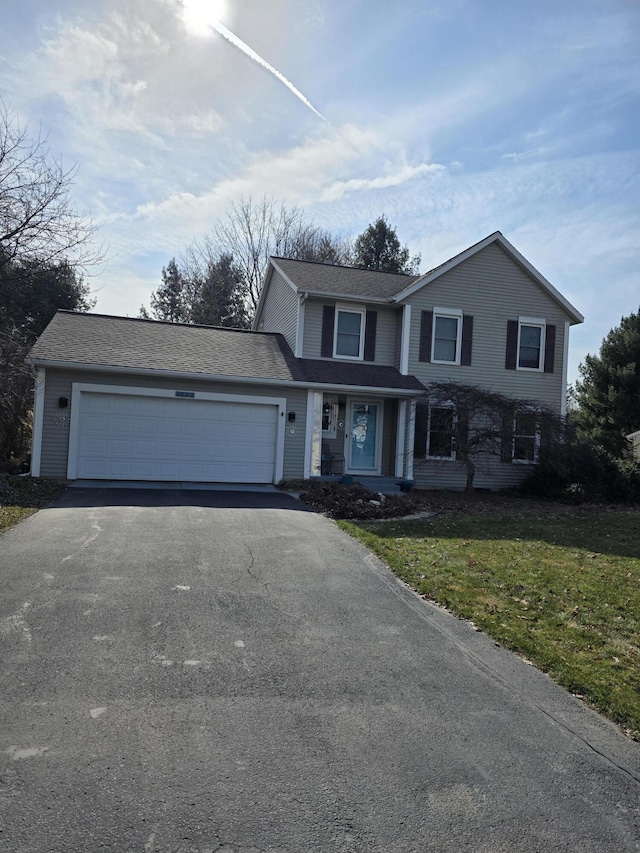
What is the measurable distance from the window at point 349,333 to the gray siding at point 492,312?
151 cm

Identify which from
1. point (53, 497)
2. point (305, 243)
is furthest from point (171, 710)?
point (305, 243)

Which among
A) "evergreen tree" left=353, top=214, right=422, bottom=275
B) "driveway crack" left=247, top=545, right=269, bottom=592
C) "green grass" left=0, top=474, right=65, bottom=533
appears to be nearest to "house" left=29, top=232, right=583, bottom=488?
"green grass" left=0, top=474, right=65, bottom=533

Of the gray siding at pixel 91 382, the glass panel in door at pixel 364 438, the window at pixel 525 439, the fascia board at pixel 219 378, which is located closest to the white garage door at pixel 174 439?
the gray siding at pixel 91 382

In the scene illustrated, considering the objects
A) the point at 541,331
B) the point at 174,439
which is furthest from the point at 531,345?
the point at 174,439

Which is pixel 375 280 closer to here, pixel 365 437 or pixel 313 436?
pixel 365 437

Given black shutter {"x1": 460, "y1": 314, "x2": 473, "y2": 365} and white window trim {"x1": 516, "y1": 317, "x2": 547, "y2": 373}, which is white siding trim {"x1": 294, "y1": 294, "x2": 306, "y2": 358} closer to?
black shutter {"x1": 460, "y1": 314, "x2": 473, "y2": 365}

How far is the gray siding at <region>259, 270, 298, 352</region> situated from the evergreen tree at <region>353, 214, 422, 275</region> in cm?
1630

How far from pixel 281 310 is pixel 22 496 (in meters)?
10.6

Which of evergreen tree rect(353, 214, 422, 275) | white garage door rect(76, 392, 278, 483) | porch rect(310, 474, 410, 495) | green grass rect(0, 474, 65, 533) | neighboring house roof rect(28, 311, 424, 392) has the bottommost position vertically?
green grass rect(0, 474, 65, 533)

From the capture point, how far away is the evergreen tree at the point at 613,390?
26375mm

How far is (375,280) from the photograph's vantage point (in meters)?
19.5

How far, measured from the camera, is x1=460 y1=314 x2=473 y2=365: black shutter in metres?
17.8

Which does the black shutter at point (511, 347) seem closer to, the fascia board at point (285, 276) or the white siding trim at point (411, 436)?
the white siding trim at point (411, 436)

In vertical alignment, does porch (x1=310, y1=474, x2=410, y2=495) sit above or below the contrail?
below
